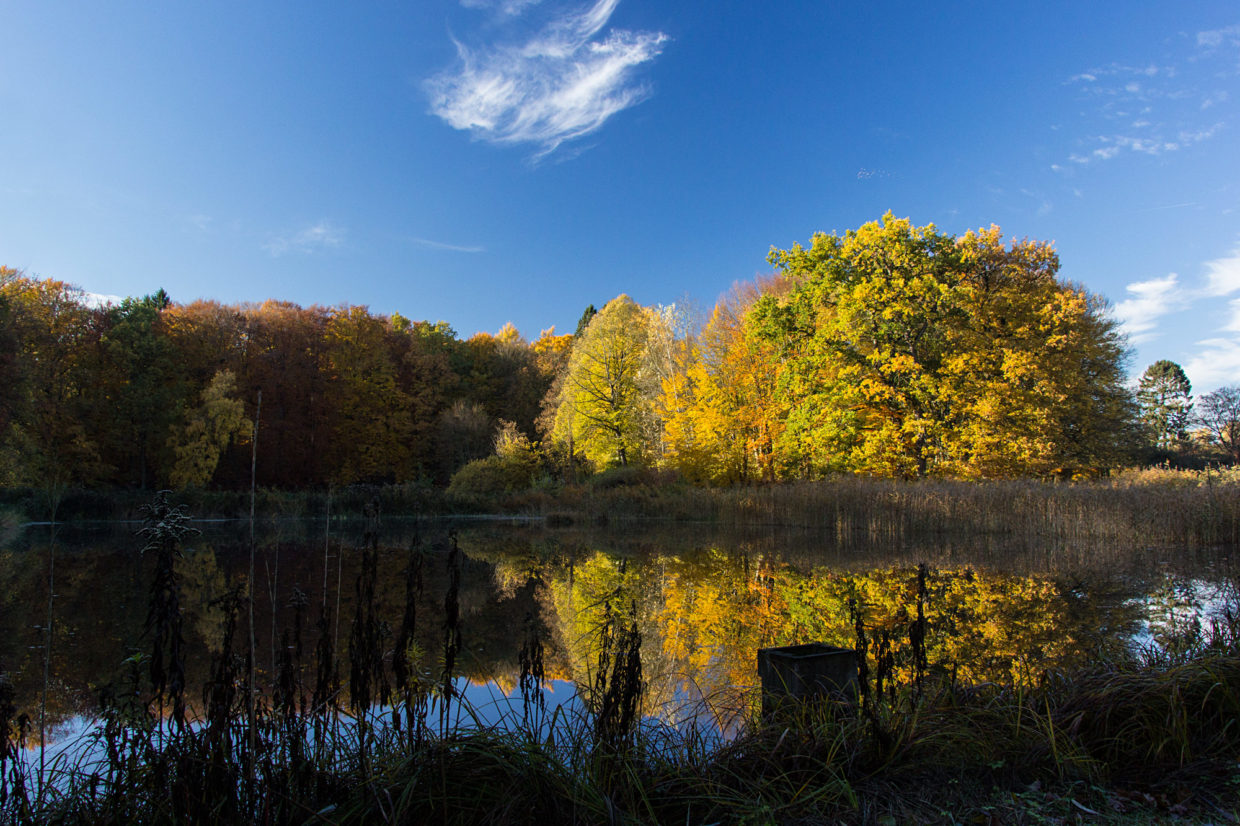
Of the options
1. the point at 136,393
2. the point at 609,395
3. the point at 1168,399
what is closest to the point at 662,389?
the point at 609,395

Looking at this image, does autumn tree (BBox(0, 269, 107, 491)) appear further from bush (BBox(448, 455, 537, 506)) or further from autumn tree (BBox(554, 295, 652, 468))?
autumn tree (BBox(554, 295, 652, 468))

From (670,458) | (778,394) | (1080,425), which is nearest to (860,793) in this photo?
(778,394)

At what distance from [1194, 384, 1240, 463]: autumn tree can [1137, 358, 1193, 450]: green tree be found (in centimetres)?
240

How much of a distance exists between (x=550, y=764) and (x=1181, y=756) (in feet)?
8.44

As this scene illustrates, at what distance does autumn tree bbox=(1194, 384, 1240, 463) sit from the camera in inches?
1358

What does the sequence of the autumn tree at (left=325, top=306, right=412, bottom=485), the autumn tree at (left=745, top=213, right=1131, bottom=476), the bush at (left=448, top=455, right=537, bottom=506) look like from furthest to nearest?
the autumn tree at (left=325, top=306, right=412, bottom=485) → the bush at (left=448, top=455, right=537, bottom=506) → the autumn tree at (left=745, top=213, right=1131, bottom=476)

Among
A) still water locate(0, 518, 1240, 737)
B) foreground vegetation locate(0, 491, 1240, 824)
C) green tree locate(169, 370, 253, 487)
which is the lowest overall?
still water locate(0, 518, 1240, 737)

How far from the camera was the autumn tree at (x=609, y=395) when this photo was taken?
104ft

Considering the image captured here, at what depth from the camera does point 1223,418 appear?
1412 inches

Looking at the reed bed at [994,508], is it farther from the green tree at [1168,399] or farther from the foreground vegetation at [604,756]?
the green tree at [1168,399]

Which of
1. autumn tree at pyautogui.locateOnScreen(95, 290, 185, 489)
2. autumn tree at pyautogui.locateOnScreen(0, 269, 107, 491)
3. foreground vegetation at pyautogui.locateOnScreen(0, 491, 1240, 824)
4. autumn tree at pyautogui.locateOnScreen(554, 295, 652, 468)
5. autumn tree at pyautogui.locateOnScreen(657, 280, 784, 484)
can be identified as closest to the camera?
foreground vegetation at pyautogui.locateOnScreen(0, 491, 1240, 824)

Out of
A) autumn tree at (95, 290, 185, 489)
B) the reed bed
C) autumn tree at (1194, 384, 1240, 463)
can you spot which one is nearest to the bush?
the reed bed

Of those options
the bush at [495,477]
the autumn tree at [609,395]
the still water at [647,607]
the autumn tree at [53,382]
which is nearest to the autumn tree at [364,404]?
the bush at [495,477]

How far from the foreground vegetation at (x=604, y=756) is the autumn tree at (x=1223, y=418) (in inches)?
1627
